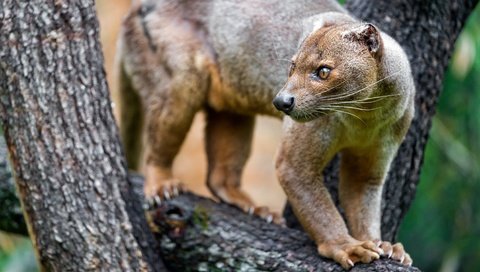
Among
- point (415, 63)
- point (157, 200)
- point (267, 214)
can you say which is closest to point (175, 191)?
point (157, 200)

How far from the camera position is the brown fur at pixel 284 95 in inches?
178

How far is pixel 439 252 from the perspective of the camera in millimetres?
10758

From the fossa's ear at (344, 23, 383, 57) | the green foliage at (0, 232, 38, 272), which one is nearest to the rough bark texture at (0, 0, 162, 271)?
the fossa's ear at (344, 23, 383, 57)

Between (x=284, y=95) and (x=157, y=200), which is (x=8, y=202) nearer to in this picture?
(x=157, y=200)

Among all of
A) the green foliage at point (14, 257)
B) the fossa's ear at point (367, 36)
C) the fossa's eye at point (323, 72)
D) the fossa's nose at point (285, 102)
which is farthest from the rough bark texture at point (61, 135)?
the green foliage at point (14, 257)

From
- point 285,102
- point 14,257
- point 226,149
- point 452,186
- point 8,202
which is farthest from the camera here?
point 452,186

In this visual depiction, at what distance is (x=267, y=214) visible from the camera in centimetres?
602

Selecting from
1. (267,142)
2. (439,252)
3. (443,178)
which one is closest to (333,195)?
(443,178)

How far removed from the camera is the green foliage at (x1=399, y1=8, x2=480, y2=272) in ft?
32.4

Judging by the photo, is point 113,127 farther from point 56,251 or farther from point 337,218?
point 337,218

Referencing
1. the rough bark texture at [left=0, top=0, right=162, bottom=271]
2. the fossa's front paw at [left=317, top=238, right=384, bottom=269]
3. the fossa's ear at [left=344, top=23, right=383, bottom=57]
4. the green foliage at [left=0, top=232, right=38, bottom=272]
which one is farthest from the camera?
the green foliage at [left=0, top=232, right=38, bottom=272]

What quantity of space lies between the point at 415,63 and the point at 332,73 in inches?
61.9

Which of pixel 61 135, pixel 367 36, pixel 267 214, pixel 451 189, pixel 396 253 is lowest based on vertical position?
pixel 451 189

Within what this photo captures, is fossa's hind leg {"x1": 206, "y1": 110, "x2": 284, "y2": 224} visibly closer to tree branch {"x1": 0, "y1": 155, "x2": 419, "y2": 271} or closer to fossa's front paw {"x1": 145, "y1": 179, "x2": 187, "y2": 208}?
fossa's front paw {"x1": 145, "y1": 179, "x2": 187, "y2": 208}
